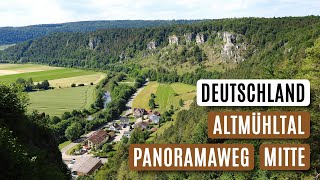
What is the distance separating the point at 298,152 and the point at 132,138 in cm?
6788

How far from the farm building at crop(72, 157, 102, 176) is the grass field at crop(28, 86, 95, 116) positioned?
152 feet

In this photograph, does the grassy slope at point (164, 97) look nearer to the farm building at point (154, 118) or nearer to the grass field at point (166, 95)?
the grass field at point (166, 95)

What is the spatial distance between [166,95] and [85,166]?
90.2m

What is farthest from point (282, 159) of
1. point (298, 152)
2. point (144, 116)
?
point (144, 116)

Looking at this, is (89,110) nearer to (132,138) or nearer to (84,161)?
(132,138)

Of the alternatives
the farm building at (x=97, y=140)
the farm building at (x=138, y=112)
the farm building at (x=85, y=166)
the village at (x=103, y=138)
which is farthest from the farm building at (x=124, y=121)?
the farm building at (x=85, y=166)

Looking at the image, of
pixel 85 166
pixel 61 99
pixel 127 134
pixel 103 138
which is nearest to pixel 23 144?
pixel 85 166

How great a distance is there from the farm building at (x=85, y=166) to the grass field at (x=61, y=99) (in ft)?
152

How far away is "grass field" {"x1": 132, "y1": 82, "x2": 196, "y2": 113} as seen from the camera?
466 ft

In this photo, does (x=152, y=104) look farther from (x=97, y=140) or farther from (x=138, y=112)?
(x=97, y=140)

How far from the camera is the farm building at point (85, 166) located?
70.2 metres

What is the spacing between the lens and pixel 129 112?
134500 mm

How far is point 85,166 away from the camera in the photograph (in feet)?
238

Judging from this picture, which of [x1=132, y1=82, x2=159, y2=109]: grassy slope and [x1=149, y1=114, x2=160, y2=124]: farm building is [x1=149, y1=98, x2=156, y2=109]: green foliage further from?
[x1=149, y1=114, x2=160, y2=124]: farm building
